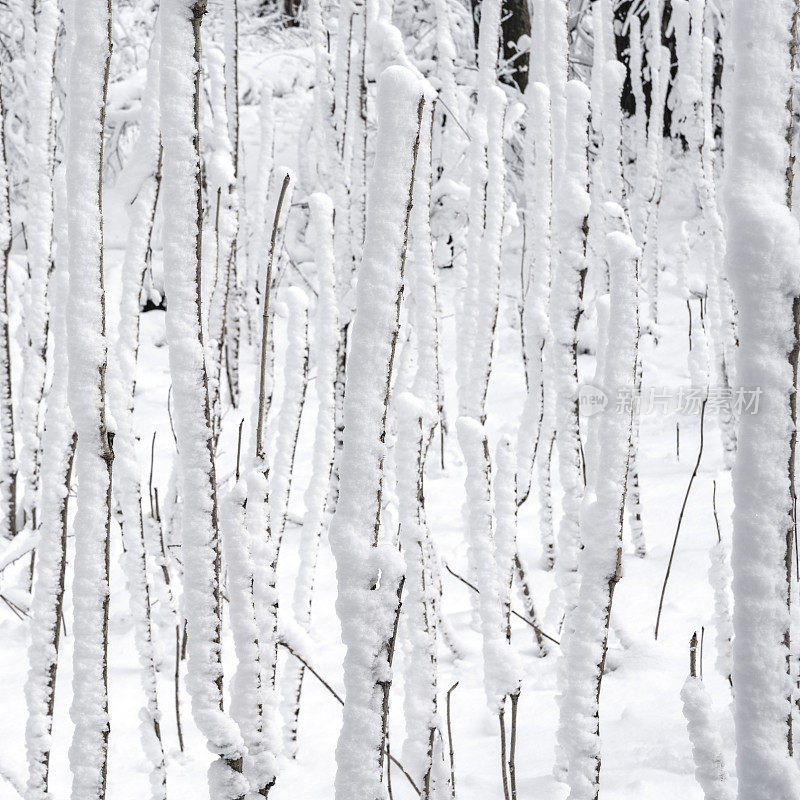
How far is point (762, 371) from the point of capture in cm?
60

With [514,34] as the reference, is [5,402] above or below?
below

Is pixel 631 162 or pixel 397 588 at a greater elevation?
pixel 631 162

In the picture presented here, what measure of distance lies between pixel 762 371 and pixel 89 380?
617 mm

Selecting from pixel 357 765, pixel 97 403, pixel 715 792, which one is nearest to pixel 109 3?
pixel 97 403

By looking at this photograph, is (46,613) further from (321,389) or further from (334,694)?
(321,389)

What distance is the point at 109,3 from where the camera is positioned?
0.79m

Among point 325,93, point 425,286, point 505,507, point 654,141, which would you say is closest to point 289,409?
point 425,286

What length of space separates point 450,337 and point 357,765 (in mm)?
3605

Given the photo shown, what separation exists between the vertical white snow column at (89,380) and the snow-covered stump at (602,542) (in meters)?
0.52

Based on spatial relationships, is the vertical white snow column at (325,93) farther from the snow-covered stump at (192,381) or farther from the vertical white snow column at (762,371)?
the vertical white snow column at (762,371)

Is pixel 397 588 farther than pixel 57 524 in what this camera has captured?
No

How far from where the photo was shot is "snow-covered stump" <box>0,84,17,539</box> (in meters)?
2.16

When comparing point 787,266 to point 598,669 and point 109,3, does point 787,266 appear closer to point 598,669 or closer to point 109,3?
point 598,669

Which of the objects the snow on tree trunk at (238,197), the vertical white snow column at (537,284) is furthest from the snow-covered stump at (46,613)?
the vertical white snow column at (537,284)
